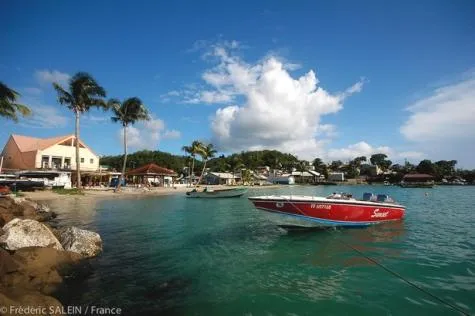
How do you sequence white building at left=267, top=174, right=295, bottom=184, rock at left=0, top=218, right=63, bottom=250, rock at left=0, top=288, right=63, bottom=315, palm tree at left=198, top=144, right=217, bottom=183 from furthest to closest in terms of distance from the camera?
white building at left=267, top=174, right=295, bottom=184, palm tree at left=198, top=144, right=217, bottom=183, rock at left=0, top=218, right=63, bottom=250, rock at left=0, top=288, right=63, bottom=315

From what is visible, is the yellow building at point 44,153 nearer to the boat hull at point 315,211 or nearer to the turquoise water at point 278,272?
the turquoise water at point 278,272

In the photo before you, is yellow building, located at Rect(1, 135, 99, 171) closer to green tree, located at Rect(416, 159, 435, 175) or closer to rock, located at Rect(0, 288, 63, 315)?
rock, located at Rect(0, 288, 63, 315)

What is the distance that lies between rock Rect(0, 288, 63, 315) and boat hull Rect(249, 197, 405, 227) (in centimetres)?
992

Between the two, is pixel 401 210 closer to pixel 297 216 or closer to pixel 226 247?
pixel 297 216

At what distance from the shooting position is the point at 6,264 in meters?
7.29

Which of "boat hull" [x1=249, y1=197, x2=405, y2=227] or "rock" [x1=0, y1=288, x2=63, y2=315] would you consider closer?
"rock" [x1=0, y1=288, x2=63, y2=315]

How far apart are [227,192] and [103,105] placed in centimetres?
2044

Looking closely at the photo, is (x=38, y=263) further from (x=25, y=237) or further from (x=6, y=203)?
(x=6, y=203)

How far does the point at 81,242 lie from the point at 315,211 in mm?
9733

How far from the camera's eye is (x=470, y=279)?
857cm

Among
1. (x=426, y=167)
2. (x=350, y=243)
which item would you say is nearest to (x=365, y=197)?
(x=350, y=243)

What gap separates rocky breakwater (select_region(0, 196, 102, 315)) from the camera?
548 centimetres

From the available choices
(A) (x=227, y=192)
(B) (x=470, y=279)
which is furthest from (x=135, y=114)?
(B) (x=470, y=279)

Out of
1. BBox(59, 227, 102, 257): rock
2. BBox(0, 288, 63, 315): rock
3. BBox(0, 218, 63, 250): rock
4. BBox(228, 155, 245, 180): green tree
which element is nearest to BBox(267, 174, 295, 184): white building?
BBox(228, 155, 245, 180): green tree
